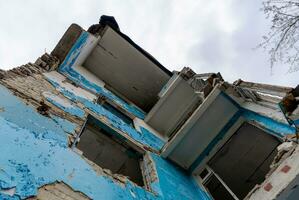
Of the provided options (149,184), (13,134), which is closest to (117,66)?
(149,184)

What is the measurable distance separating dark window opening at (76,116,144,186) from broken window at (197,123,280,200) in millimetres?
2022

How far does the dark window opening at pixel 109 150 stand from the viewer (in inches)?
253

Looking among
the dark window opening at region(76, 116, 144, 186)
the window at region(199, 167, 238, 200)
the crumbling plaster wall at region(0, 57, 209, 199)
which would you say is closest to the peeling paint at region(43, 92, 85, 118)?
the crumbling plaster wall at region(0, 57, 209, 199)

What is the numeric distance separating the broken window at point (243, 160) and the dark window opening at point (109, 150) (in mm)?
2022

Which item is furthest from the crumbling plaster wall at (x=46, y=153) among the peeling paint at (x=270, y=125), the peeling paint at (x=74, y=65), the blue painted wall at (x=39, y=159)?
the peeling paint at (x=74, y=65)

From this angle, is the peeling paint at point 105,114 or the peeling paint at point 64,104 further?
the peeling paint at point 105,114

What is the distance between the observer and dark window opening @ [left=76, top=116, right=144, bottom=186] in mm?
6432

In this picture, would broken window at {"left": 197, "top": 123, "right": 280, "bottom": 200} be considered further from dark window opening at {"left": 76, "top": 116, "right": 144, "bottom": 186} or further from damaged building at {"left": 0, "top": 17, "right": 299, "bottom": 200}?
dark window opening at {"left": 76, "top": 116, "right": 144, "bottom": 186}

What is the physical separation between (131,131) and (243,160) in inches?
145

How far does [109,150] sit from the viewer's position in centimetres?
689

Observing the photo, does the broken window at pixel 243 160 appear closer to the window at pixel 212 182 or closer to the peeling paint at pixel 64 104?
the window at pixel 212 182

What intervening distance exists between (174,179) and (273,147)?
3875 mm

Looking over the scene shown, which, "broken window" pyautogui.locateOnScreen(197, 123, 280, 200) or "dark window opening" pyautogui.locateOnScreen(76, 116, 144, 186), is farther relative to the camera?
"broken window" pyautogui.locateOnScreen(197, 123, 280, 200)

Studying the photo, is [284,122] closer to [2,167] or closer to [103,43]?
[2,167]
